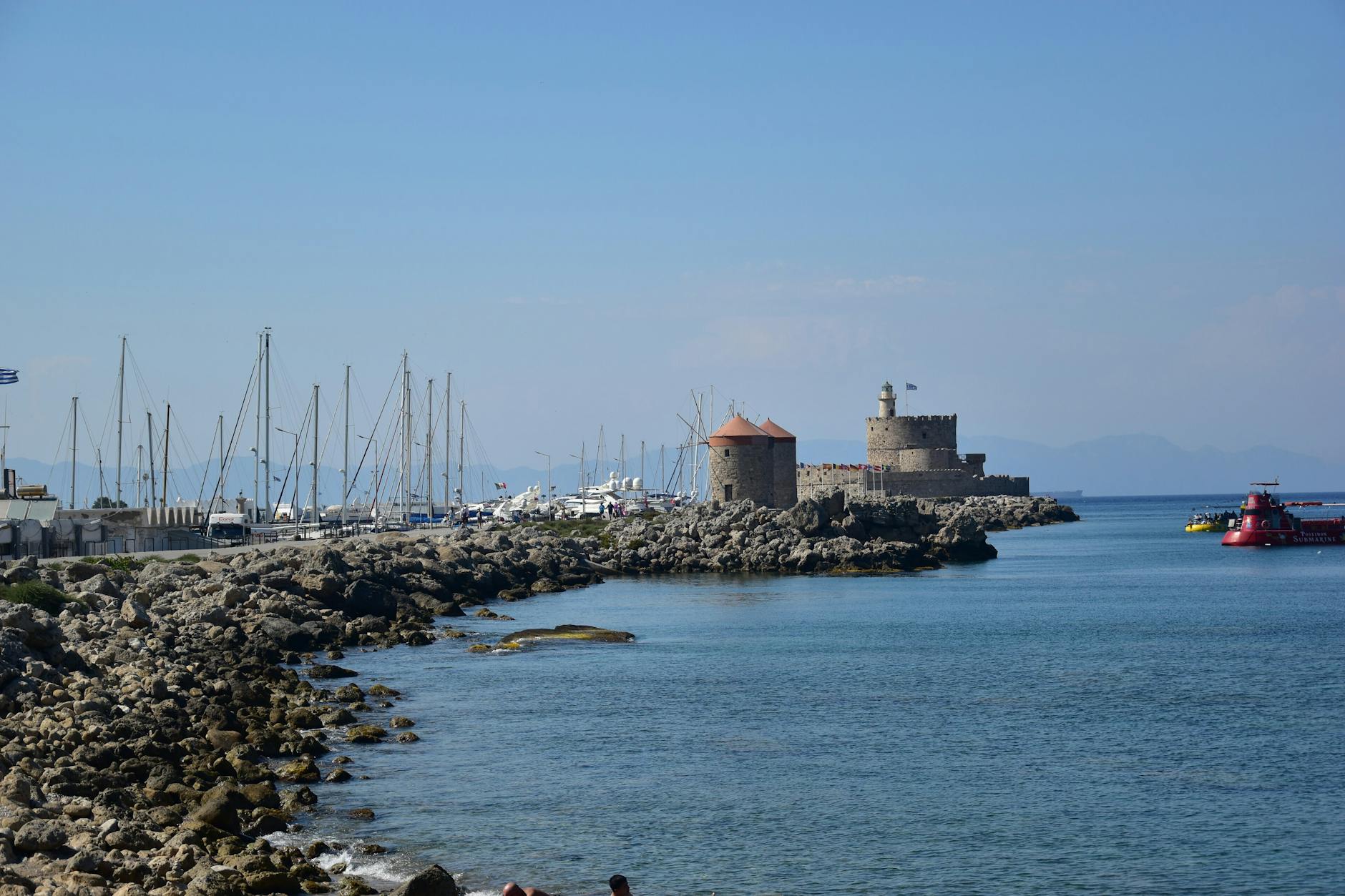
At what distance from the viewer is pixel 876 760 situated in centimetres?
1620

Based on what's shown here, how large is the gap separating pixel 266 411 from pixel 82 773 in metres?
40.6

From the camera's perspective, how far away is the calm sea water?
1214cm

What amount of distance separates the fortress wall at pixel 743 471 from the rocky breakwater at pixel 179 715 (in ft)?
81.7

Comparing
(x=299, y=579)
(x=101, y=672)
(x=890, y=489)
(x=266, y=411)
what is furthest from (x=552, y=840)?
(x=890, y=489)

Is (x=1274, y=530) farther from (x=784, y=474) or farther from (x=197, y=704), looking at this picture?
(x=197, y=704)

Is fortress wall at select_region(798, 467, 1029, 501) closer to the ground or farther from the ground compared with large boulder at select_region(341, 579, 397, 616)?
farther from the ground

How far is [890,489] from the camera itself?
298 ft

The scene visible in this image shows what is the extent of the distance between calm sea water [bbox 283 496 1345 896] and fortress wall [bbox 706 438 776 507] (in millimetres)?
24048

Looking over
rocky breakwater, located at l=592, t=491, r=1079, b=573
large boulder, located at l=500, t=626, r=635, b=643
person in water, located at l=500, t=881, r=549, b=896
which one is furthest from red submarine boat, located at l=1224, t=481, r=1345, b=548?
person in water, located at l=500, t=881, r=549, b=896

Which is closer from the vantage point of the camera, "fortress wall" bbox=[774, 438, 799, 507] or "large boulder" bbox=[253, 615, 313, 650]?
"large boulder" bbox=[253, 615, 313, 650]

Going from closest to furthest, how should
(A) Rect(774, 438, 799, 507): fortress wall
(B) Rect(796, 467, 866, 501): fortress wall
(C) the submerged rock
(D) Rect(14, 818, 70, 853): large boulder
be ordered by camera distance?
1. (D) Rect(14, 818, 70, 853): large boulder
2. (C) the submerged rock
3. (A) Rect(774, 438, 799, 507): fortress wall
4. (B) Rect(796, 467, 866, 501): fortress wall

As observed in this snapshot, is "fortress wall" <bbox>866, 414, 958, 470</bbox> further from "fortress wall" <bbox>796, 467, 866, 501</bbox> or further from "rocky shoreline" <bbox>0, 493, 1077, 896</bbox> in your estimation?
"rocky shoreline" <bbox>0, 493, 1077, 896</bbox>

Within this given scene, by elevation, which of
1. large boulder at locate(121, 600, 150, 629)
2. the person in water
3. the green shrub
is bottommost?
the person in water

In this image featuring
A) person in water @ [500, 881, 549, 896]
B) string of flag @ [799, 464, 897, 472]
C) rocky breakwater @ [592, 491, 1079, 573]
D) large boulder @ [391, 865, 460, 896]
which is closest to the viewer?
person in water @ [500, 881, 549, 896]
